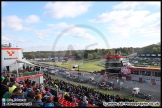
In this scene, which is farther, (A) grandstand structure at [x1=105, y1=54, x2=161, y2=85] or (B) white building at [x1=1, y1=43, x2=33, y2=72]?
(A) grandstand structure at [x1=105, y1=54, x2=161, y2=85]

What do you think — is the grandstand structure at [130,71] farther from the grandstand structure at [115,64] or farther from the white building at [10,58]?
the white building at [10,58]

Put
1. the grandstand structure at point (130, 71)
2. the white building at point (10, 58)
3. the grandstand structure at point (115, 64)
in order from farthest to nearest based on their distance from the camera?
the grandstand structure at point (115, 64), the grandstand structure at point (130, 71), the white building at point (10, 58)

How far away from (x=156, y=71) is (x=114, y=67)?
1089 centimetres

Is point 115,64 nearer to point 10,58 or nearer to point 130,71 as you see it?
point 130,71

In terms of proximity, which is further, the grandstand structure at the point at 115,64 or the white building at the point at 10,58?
the grandstand structure at the point at 115,64

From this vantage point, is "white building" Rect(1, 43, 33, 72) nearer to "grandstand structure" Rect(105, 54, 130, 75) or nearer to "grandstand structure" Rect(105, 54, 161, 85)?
"grandstand structure" Rect(105, 54, 161, 85)

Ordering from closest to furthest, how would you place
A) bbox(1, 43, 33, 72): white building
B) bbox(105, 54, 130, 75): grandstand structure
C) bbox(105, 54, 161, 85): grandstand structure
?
bbox(1, 43, 33, 72): white building → bbox(105, 54, 161, 85): grandstand structure → bbox(105, 54, 130, 75): grandstand structure

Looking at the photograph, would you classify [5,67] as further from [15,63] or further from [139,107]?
[139,107]

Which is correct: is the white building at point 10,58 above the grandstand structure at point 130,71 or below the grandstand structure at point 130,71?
above

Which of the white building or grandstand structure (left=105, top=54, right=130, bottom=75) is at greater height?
the white building

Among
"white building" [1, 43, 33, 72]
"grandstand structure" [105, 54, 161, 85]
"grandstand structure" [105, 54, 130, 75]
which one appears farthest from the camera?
"grandstand structure" [105, 54, 130, 75]

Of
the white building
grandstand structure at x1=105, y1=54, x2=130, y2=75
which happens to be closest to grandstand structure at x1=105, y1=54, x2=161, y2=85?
grandstand structure at x1=105, y1=54, x2=130, y2=75

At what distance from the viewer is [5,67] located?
2338cm

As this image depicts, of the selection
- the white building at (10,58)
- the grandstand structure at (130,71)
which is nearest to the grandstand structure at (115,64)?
the grandstand structure at (130,71)
